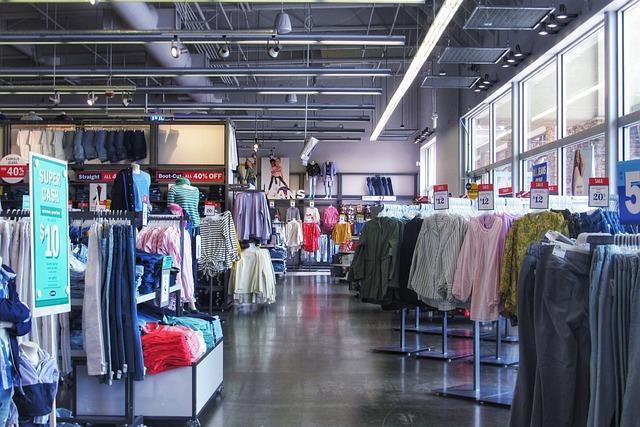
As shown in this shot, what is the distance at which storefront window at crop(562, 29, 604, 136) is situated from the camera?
8742 mm

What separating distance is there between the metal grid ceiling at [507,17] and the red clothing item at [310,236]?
11657 millimetres

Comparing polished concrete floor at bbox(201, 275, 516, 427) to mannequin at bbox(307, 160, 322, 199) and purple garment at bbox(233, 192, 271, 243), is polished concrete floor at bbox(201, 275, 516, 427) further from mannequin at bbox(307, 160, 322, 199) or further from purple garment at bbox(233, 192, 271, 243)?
mannequin at bbox(307, 160, 322, 199)

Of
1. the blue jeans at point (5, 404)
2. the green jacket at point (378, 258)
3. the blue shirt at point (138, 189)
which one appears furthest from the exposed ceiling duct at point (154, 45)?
the blue jeans at point (5, 404)

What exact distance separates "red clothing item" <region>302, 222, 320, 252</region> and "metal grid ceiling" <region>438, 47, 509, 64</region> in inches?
394

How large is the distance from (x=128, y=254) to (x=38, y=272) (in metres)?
1.23

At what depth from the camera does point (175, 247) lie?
586cm

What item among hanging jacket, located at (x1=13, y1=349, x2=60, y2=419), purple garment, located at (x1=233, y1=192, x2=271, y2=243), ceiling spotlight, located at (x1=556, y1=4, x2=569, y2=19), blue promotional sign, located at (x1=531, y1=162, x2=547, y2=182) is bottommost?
hanging jacket, located at (x1=13, y1=349, x2=60, y2=419)

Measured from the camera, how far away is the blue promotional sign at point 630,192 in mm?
Result: 2660

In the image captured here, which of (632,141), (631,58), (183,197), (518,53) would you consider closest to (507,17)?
(631,58)

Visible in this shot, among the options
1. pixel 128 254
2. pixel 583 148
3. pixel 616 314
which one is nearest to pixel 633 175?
pixel 616 314

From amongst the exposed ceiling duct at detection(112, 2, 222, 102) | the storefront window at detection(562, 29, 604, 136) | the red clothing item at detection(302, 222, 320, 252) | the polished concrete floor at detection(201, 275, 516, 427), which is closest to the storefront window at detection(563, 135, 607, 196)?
the storefront window at detection(562, 29, 604, 136)

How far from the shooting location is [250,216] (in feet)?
36.7

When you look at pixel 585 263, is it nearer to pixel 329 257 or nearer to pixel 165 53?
pixel 165 53

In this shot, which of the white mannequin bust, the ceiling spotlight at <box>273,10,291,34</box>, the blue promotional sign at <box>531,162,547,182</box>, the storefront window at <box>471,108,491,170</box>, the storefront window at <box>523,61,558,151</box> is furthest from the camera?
the storefront window at <box>471,108,491,170</box>
